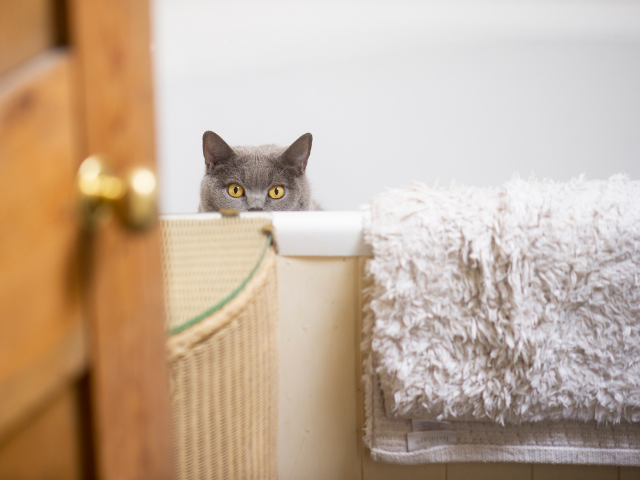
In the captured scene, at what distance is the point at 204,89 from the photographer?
4.57 feet

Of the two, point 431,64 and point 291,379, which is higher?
point 431,64

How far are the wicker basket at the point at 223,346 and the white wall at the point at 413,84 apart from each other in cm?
76

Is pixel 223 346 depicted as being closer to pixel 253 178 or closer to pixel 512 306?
pixel 512 306

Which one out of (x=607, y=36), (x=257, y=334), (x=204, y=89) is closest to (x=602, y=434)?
(x=257, y=334)

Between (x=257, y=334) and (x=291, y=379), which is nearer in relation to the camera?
(x=257, y=334)

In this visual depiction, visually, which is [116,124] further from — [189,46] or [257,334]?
[189,46]

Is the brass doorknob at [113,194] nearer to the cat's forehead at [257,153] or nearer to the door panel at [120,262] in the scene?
the door panel at [120,262]

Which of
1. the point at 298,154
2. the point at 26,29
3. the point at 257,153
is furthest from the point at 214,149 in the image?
the point at 26,29

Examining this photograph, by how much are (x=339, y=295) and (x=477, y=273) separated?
225 mm

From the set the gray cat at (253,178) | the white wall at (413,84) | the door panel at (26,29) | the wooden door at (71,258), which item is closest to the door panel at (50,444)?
the wooden door at (71,258)

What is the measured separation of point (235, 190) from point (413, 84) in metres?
0.73

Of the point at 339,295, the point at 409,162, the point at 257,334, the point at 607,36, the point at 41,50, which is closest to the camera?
the point at 41,50

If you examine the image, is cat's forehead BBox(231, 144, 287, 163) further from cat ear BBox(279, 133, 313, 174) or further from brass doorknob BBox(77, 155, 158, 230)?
brass doorknob BBox(77, 155, 158, 230)

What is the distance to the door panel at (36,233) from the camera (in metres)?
0.19
